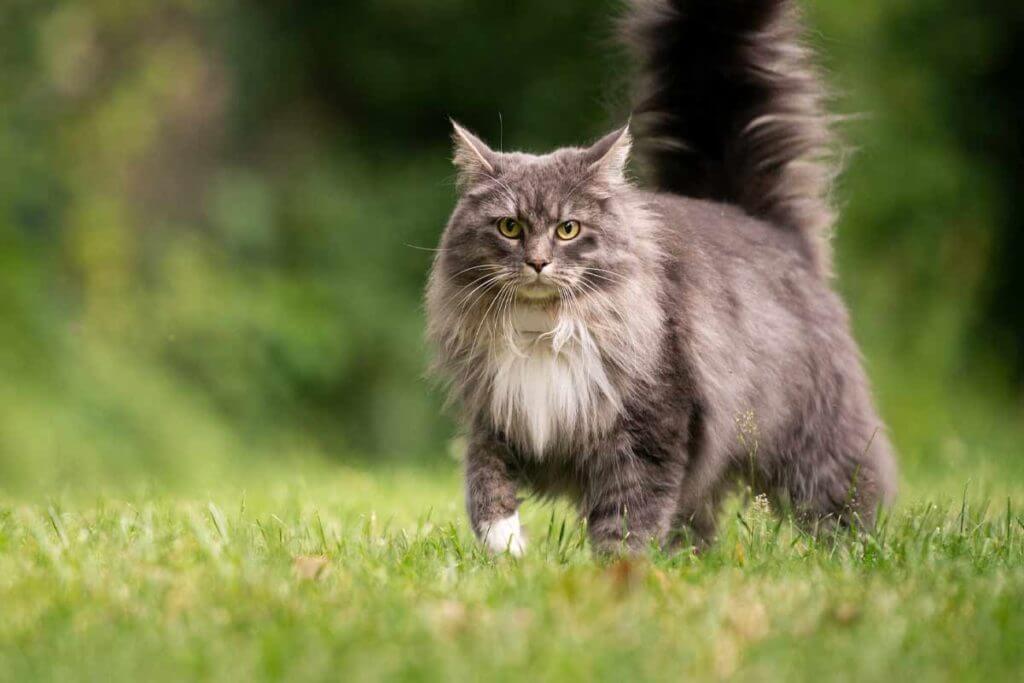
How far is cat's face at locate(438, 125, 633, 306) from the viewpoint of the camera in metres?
3.75

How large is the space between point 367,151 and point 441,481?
13.4 ft

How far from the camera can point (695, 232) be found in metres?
4.21

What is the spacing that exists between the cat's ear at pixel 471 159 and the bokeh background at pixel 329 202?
441 centimetres

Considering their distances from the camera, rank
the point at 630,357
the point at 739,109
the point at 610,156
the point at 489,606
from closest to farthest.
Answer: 1. the point at 489,606
2. the point at 630,357
3. the point at 610,156
4. the point at 739,109

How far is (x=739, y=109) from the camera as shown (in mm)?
5000

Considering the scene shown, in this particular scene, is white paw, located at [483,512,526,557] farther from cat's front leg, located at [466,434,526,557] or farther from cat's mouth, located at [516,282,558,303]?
cat's mouth, located at [516,282,558,303]

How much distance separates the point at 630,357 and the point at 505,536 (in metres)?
0.65

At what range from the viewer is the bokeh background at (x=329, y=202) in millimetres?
8508

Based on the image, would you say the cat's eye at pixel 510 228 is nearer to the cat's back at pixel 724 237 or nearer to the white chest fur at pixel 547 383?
the white chest fur at pixel 547 383

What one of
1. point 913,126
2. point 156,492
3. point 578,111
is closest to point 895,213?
point 913,126

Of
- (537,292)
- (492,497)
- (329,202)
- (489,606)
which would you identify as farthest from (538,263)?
(329,202)

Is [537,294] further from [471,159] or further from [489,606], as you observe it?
[489,606]

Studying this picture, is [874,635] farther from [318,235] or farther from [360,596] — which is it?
[318,235]

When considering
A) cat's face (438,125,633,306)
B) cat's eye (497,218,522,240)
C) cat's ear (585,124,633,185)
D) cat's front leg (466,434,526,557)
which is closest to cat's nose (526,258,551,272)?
cat's face (438,125,633,306)
